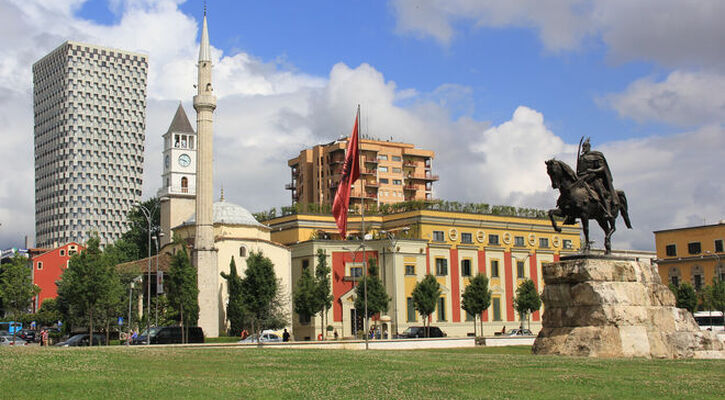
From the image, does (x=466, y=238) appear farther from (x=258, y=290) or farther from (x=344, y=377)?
(x=344, y=377)

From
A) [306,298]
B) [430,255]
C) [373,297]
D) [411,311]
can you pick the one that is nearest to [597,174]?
[373,297]

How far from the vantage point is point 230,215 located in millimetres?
74062

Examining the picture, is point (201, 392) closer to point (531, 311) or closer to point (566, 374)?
point (566, 374)

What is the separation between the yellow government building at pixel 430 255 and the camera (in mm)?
71812

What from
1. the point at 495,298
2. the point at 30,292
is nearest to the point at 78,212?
the point at 30,292

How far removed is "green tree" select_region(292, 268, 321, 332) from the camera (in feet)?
213

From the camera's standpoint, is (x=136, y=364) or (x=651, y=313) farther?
(x=651, y=313)

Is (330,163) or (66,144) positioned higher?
(66,144)

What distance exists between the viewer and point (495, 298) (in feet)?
259

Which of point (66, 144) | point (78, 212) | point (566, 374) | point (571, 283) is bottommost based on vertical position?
point (566, 374)

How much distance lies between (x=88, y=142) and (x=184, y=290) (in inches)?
4757

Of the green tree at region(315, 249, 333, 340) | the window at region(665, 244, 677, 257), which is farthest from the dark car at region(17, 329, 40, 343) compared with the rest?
the window at region(665, 244, 677, 257)

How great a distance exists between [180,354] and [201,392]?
28.8 feet

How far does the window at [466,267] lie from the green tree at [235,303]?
23363 mm
